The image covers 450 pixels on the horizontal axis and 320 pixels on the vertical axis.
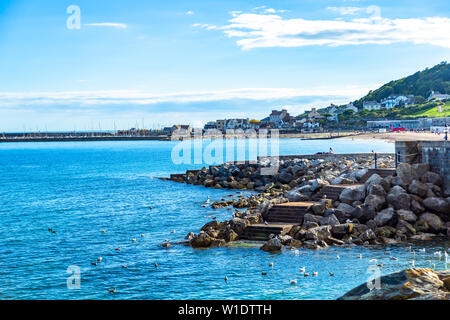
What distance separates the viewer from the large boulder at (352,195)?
87.6 feet

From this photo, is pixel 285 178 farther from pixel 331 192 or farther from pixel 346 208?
pixel 346 208

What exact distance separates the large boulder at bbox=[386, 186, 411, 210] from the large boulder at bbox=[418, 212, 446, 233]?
89cm

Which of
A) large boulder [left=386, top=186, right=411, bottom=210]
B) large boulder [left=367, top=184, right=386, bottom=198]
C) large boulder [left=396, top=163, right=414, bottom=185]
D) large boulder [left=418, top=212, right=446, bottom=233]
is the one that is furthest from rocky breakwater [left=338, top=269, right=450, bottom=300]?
large boulder [left=396, top=163, right=414, bottom=185]

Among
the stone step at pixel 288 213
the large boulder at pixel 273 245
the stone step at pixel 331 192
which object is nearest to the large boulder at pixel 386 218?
the stone step at pixel 288 213

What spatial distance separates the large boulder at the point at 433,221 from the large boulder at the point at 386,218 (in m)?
1.24

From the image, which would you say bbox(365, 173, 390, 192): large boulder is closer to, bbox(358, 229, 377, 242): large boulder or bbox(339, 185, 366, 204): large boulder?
bbox(339, 185, 366, 204): large boulder

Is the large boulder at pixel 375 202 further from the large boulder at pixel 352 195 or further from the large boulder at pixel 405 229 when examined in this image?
the large boulder at pixel 405 229

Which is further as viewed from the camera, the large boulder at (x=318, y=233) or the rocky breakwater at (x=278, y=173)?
the rocky breakwater at (x=278, y=173)

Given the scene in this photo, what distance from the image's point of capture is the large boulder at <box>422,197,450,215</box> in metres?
24.7

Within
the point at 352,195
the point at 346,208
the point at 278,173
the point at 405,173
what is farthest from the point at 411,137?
the point at 346,208

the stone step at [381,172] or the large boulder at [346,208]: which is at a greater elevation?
the stone step at [381,172]
